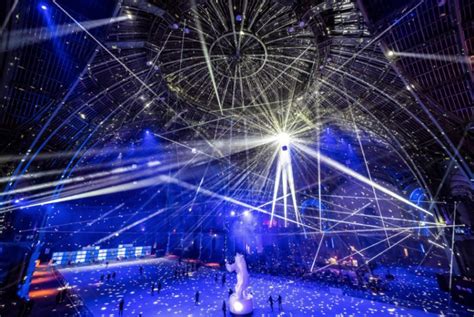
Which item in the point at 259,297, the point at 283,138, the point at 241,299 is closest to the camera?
the point at 241,299

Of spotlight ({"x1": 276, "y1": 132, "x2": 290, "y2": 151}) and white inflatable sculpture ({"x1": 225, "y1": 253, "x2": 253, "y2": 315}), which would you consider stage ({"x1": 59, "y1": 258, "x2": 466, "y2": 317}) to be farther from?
spotlight ({"x1": 276, "y1": 132, "x2": 290, "y2": 151})

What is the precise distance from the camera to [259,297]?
1652 centimetres

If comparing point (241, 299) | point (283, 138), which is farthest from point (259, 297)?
point (283, 138)

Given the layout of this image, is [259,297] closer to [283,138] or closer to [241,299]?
[241,299]

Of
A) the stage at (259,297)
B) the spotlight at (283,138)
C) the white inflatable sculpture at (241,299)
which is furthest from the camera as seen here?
the spotlight at (283,138)

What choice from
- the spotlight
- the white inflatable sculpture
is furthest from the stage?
the spotlight

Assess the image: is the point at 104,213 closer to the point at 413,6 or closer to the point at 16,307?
the point at 16,307

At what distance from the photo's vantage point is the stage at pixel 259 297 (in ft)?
43.5

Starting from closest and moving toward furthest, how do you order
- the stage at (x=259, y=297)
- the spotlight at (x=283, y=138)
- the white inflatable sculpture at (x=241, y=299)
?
1. the white inflatable sculpture at (x=241, y=299)
2. the stage at (x=259, y=297)
3. the spotlight at (x=283, y=138)

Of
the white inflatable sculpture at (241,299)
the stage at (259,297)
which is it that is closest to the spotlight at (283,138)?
the white inflatable sculpture at (241,299)

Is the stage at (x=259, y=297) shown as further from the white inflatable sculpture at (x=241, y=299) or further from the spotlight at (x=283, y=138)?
the spotlight at (x=283, y=138)

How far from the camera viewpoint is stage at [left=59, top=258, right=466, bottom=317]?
43.5 feet

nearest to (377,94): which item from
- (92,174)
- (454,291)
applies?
(454,291)

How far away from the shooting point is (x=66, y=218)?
101 ft
